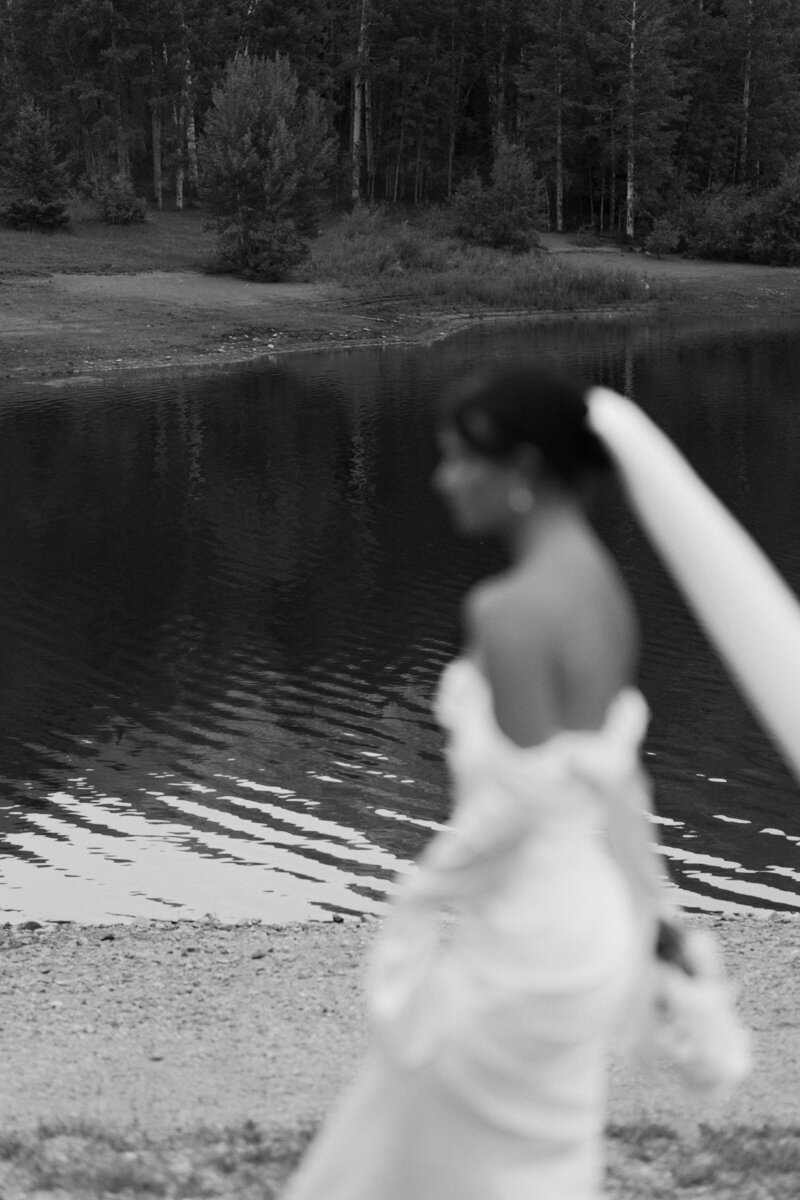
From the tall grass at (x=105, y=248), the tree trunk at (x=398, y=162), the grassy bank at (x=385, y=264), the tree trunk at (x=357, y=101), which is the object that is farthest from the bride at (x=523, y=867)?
the tree trunk at (x=398, y=162)

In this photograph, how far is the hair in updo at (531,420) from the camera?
360 cm

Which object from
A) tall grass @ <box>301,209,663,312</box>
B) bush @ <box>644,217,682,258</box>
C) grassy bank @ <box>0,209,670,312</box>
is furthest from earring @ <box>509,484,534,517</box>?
bush @ <box>644,217,682,258</box>

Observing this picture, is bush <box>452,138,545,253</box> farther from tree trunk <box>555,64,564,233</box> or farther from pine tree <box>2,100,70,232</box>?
pine tree <box>2,100,70,232</box>

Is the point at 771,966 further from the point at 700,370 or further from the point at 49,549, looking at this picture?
the point at 700,370

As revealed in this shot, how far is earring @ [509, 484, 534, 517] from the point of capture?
11.8ft

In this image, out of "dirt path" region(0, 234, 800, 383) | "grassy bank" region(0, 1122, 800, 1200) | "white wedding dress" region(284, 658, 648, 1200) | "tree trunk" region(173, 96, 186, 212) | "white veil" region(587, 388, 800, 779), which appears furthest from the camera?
"tree trunk" region(173, 96, 186, 212)

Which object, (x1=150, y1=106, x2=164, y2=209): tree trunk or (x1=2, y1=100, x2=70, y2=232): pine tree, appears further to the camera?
(x1=150, y1=106, x2=164, y2=209): tree trunk

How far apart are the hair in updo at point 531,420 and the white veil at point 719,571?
0.31 feet

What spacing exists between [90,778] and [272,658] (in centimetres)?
515

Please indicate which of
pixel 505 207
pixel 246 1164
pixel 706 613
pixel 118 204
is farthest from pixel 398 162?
pixel 706 613

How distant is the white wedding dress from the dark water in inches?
29.6

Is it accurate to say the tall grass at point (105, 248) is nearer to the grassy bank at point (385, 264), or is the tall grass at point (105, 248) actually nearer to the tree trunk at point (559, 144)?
the grassy bank at point (385, 264)

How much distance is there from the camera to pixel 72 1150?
6.66m

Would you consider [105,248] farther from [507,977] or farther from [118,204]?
[507,977]
